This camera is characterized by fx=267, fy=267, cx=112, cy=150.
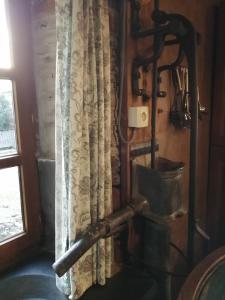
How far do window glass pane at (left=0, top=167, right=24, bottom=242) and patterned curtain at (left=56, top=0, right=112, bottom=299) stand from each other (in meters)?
0.29

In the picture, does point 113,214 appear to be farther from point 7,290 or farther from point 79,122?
point 7,290

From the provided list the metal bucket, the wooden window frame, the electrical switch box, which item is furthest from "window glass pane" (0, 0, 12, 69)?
the metal bucket

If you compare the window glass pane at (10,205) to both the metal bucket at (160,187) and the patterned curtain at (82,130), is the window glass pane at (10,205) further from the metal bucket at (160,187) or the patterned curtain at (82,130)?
the metal bucket at (160,187)

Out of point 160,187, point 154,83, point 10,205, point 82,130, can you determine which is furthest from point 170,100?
point 10,205

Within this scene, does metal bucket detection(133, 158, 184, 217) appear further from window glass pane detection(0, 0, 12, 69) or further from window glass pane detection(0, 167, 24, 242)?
window glass pane detection(0, 0, 12, 69)

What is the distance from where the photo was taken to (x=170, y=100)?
1.55 m

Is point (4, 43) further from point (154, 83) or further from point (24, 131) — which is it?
point (154, 83)

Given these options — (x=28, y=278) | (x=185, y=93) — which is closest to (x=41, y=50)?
(x=185, y=93)

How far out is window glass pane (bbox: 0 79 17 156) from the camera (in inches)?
48.5

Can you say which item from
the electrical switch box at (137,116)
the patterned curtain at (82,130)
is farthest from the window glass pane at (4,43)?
the electrical switch box at (137,116)

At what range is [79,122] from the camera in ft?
3.42

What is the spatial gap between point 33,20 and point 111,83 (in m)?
0.49

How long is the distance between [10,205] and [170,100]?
104 centimetres

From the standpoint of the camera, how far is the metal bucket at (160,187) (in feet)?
4.17
